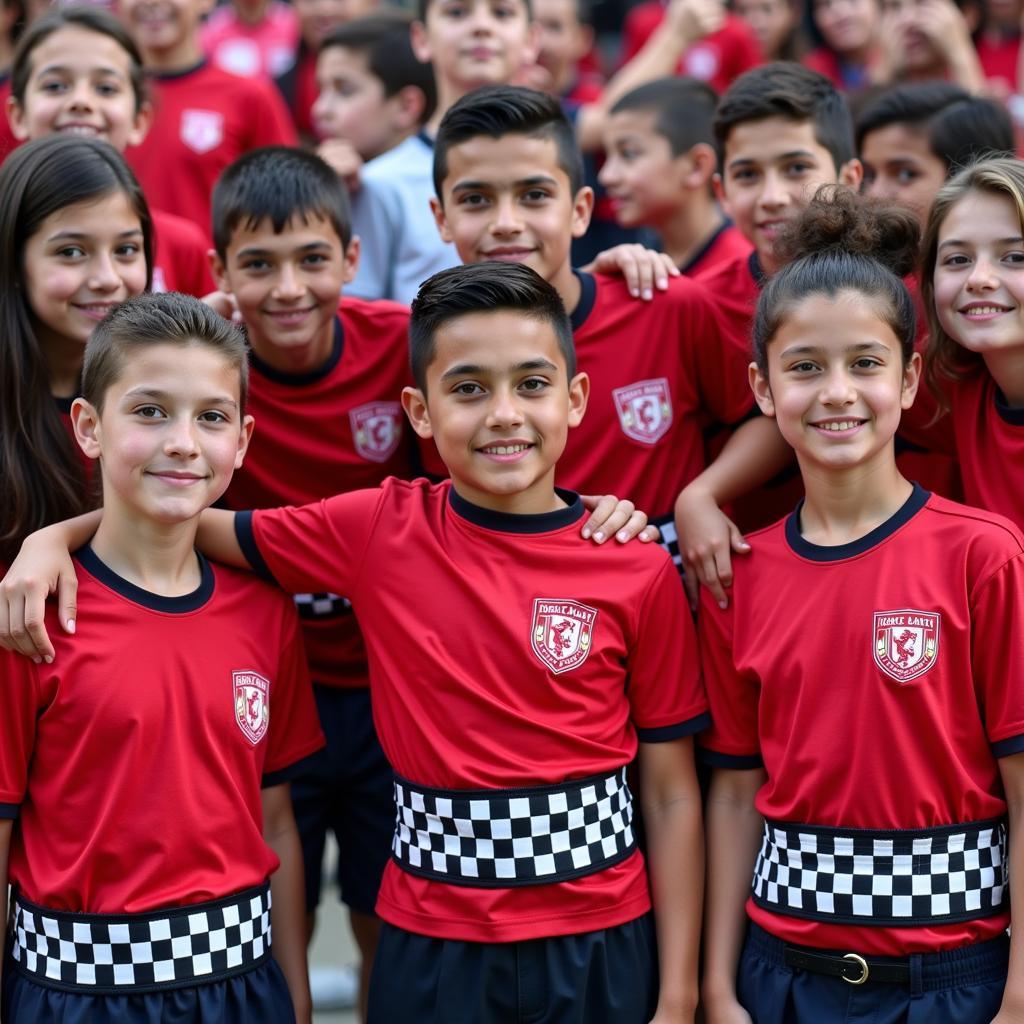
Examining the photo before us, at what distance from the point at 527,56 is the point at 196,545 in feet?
9.62

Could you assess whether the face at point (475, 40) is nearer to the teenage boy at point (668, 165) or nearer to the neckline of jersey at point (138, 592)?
→ the teenage boy at point (668, 165)

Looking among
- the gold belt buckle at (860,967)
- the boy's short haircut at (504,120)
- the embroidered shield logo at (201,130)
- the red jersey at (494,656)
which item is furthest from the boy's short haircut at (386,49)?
the gold belt buckle at (860,967)

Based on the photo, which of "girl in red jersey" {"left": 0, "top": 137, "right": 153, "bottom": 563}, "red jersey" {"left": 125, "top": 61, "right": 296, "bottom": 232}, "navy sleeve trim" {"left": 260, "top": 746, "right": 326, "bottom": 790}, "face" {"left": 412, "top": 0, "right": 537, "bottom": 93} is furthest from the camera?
"red jersey" {"left": 125, "top": 61, "right": 296, "bottom": 232}

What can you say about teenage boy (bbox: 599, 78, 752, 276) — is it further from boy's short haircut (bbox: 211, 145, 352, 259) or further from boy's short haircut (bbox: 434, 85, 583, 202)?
boy's short haircut (bbox: 211, 145, 352, 259)

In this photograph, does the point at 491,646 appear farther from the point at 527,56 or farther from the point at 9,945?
the point at 527,56

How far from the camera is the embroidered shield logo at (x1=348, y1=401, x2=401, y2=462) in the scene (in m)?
3.61

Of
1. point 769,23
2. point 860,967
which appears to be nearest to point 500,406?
point 860,967

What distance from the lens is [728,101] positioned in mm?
4062

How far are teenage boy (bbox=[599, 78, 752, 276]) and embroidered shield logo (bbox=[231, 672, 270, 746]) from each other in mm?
2519

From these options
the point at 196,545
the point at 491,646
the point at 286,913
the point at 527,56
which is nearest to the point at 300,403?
the point at 196,545

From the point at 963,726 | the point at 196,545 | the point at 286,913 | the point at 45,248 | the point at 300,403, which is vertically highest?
the point at 45,248

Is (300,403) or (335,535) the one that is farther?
(300,403)

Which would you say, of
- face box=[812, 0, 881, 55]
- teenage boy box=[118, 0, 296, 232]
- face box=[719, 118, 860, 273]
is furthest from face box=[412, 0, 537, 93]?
face box=[812, 0, 881, 55]

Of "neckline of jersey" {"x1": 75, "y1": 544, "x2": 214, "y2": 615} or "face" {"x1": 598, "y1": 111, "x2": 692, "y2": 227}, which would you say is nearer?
"neckline of jersey" {"x1": 75, "y1": 544, "x2": 214, "y2": 615}
